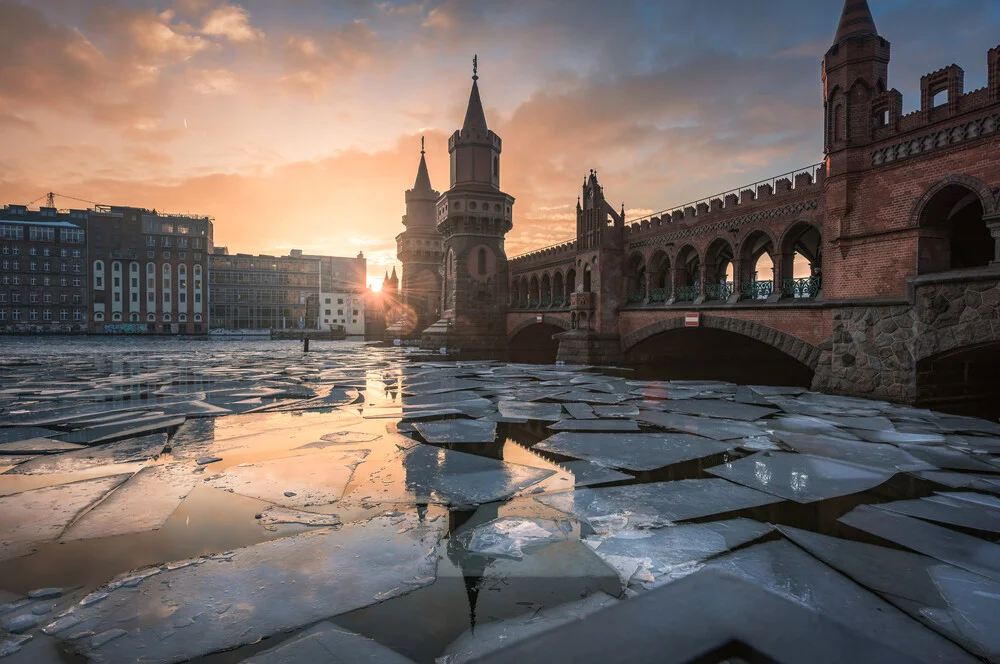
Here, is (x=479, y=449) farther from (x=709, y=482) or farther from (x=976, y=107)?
(x=976, y=107)

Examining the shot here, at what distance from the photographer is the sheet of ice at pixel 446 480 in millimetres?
4750

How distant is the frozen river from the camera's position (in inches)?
105

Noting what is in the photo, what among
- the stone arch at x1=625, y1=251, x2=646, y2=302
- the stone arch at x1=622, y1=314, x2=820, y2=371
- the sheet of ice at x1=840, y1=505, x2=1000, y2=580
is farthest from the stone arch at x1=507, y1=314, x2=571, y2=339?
the sheet of ice at x1=840, y1=505, x2=1000, y2=580

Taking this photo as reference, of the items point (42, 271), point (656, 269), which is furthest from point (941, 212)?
point (42, 271)

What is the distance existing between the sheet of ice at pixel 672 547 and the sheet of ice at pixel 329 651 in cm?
159

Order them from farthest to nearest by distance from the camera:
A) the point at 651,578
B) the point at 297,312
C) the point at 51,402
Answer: the point at 297,312
the point at 51,402
the point at 651,578

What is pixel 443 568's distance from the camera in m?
3.38

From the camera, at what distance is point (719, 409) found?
33.6 ft

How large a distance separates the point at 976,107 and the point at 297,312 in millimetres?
96597

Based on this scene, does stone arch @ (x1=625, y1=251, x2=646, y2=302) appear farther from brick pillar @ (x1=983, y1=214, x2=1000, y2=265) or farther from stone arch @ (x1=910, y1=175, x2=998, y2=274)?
brick pillar @ (x1=983, y1=214, x2=1000, y2=265)

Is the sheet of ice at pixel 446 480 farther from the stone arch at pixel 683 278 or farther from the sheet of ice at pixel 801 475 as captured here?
the stone arch at pixel 683 278

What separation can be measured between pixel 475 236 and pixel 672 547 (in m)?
34.5

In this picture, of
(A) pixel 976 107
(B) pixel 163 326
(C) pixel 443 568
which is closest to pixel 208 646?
(C) pixel 443 568

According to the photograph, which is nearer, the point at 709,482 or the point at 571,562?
the point at 571,562
